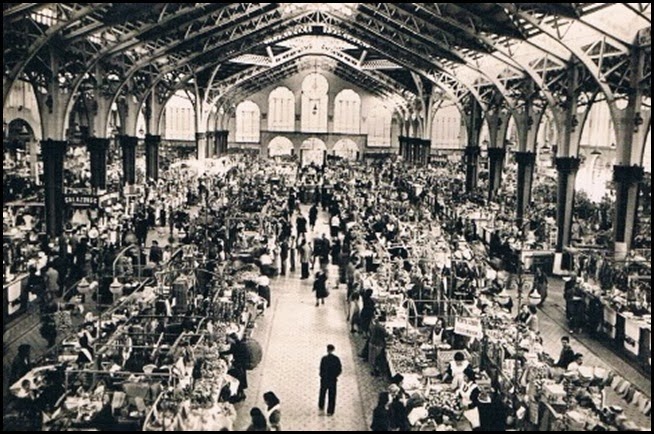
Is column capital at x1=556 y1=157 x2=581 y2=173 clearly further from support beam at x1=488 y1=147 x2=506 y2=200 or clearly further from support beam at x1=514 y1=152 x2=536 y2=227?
support beam at x1=488 y1=147 x2=506 y2=200

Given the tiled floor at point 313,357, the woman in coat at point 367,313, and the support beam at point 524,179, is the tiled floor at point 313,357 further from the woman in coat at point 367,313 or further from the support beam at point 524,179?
the support beam at point 524,179

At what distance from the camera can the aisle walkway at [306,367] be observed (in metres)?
10.8

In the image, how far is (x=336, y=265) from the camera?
69.1ft

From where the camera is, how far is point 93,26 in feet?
59.6

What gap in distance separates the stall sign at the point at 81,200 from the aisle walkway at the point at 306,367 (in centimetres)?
643

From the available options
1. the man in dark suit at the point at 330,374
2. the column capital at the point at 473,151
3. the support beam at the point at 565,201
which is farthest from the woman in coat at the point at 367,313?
the column capital at the point at 473,151

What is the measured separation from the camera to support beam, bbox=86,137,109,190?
24.4 m

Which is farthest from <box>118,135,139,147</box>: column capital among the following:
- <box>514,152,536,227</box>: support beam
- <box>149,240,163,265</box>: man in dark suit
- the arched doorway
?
<box>514,152,536,227</box>: support beam

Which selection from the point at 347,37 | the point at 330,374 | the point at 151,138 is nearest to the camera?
the point at 330,374

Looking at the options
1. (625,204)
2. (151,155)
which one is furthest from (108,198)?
(625,204)

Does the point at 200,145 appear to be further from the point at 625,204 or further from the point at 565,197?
the point at 625,204

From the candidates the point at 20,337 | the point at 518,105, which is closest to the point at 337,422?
the point at 20,337

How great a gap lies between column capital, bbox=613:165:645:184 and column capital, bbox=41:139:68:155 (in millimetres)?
15099

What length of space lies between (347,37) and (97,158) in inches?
513
